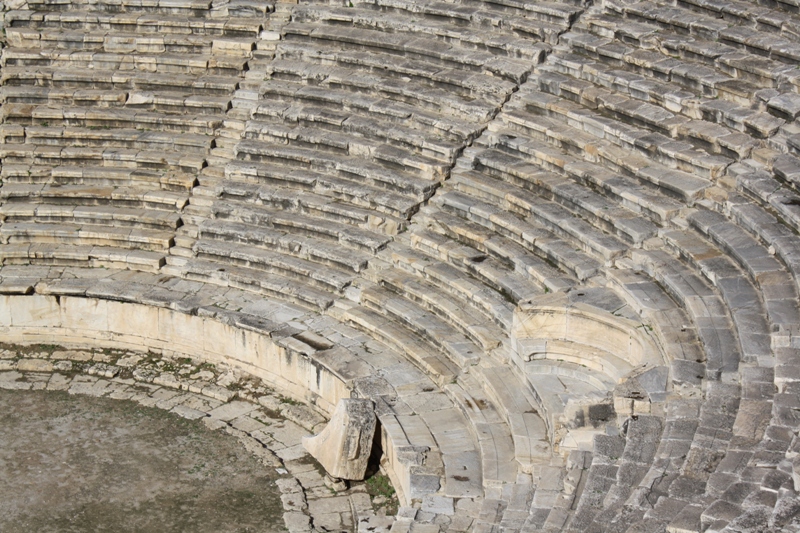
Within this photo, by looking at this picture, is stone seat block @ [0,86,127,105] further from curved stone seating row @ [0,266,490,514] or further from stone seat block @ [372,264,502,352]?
stone seat block @ [372,264,502,352]

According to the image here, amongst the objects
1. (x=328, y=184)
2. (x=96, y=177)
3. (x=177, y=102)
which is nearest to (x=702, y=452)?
(x=328, y=184)

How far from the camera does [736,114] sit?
57.4 ft

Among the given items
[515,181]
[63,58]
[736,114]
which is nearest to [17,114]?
[63,58]

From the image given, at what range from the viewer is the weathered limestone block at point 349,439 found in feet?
52.6

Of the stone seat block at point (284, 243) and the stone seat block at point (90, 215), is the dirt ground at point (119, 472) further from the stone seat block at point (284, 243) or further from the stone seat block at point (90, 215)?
the stone seat block at point (90, 215)

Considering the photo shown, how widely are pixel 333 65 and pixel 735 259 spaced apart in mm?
8945

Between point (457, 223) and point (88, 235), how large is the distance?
20.8ft

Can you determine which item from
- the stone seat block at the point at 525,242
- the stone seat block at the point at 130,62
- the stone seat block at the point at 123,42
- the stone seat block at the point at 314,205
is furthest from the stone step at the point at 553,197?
the stone seat block at the point at 123,42

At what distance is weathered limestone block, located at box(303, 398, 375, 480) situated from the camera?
52.6ft

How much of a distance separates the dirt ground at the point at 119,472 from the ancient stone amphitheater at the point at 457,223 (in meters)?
1.67

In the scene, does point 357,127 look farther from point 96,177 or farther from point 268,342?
point 96,177

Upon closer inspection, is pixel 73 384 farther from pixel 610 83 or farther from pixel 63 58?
pixel 610 83

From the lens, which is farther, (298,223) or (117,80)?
(117,80)

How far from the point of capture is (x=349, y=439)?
1605 cm
